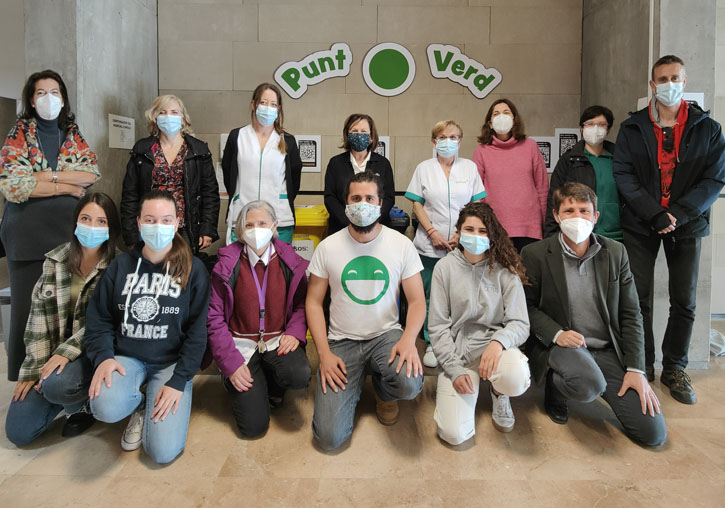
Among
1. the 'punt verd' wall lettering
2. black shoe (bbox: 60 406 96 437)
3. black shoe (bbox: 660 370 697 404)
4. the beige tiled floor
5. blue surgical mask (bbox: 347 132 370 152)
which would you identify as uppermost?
the 'punt verd' wall lettering

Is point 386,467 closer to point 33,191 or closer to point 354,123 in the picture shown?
point 354,123

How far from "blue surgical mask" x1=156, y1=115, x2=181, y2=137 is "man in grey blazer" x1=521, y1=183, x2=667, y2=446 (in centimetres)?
235

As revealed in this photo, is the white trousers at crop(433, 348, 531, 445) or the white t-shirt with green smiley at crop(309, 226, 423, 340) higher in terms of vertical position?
the white t-shirt with green smiley at crop(309, 226, 423, 340)

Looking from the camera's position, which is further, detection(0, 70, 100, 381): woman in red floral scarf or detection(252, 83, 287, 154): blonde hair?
detection(252, 83, 287, 154): blonde hair

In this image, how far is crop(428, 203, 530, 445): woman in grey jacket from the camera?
2.44 metres

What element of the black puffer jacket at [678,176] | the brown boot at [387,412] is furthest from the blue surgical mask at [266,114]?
the black puffer jacket at [678,176]

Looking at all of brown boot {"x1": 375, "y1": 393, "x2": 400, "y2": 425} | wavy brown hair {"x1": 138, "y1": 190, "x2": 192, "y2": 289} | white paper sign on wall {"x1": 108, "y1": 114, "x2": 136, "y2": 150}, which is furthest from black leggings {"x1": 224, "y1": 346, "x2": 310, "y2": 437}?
white paper sign on wall {"x1": 108, "y1": 114, "x2": 136, "y2": 150}

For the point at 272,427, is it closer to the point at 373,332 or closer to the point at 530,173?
the point at 373,332

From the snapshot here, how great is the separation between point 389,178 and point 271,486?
84.4 inches

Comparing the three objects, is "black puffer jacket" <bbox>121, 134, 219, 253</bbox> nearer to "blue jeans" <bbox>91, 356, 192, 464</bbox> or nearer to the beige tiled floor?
"blue jeans" <bbox>91, 356, 192, 464</bbox>

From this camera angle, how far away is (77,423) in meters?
2.49

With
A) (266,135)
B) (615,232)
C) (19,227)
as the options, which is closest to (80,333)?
(19,227)

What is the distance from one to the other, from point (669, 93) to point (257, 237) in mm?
2520

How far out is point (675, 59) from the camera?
9.48 feet
